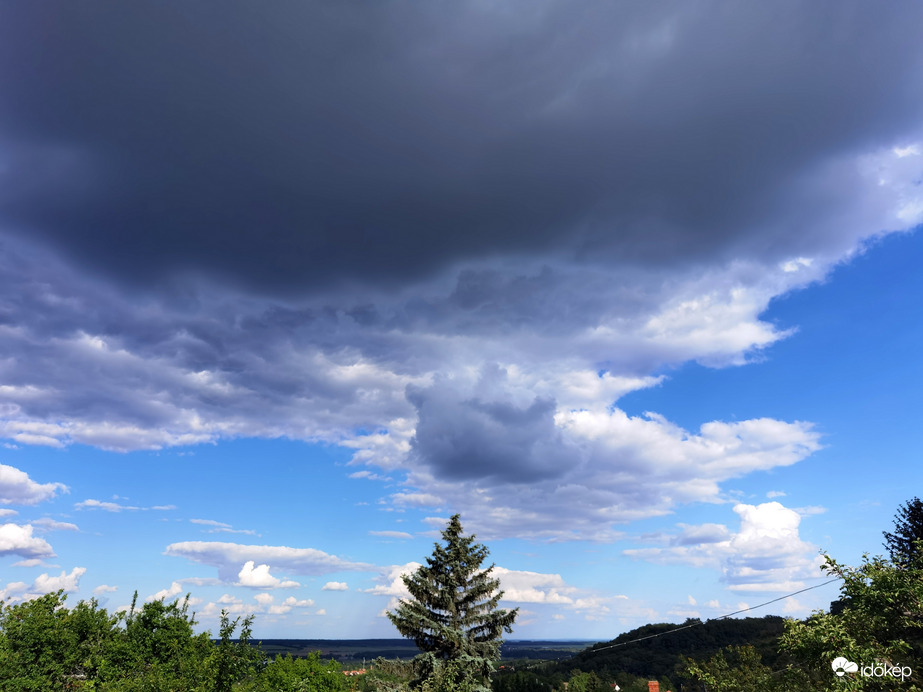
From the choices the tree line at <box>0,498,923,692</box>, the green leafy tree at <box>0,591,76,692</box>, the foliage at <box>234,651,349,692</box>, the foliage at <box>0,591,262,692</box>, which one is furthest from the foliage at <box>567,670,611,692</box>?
the green leafy tree at <box>0,591,76,692</box>

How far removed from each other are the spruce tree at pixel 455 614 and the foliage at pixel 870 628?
18.2 meters

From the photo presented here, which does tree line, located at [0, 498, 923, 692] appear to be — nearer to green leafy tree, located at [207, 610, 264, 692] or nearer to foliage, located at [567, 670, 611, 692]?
green leafy tree, located at [207, 610, 264, 692]

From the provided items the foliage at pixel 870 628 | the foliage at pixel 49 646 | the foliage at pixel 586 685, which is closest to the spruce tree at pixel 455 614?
the foliage at pixel 870 628

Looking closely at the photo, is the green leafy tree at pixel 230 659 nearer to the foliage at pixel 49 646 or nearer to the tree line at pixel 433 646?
the tree line at pixel 433 646

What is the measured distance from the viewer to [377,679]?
3091 centimetres

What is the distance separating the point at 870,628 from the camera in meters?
16.9

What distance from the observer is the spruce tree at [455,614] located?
31.3 meters

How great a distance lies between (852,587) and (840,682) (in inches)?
127

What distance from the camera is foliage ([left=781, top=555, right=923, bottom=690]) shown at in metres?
15.4

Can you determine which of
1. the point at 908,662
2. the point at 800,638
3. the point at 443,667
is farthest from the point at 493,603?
the point at 908,662

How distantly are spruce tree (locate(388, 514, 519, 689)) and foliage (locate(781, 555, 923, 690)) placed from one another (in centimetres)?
1819

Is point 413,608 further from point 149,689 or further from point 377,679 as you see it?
point 149,689

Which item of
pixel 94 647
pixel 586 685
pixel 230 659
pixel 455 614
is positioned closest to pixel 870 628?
pixel 455 614

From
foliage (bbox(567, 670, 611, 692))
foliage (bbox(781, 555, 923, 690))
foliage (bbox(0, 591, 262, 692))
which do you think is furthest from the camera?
foliage (bbox(567, 670, 611, 692))
